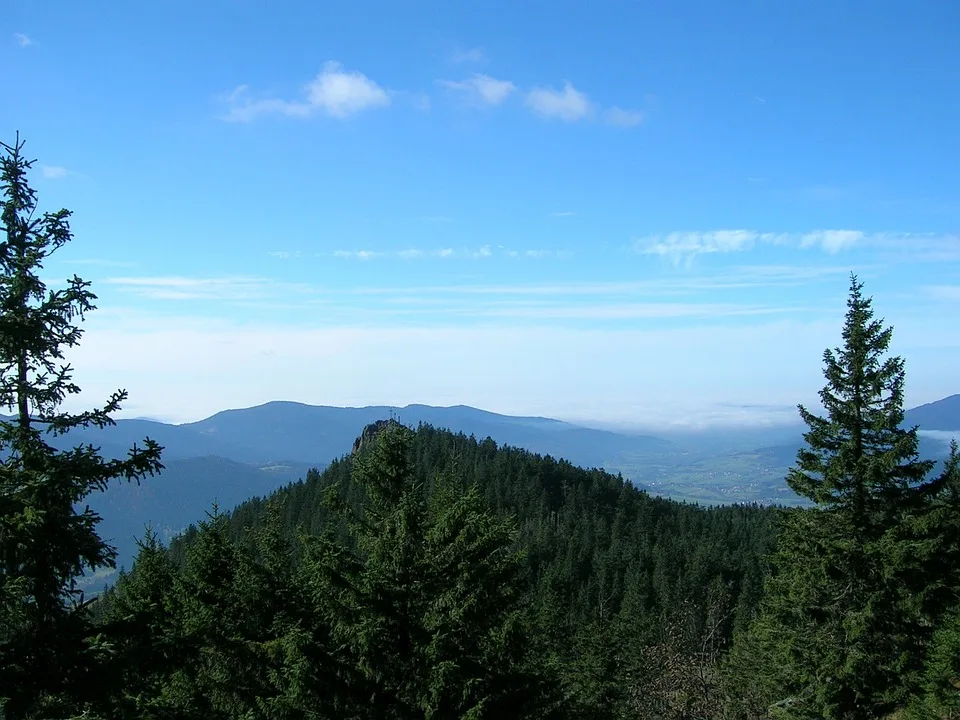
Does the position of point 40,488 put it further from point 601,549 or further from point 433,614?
point 601,549

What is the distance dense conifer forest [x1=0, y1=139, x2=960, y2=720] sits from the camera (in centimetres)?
880

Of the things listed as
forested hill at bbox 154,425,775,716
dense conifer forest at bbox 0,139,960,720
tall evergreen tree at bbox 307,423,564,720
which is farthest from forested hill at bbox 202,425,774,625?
tall evergreen tree at bbox 307,423,564,720

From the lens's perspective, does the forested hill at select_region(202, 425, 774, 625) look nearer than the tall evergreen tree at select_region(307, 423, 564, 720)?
No

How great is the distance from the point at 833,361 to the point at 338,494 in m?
13.0

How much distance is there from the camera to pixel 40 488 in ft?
28.0

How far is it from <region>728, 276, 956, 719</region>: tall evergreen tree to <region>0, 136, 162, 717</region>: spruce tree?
15890 mm

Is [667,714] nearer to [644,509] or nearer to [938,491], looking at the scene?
[938,491]

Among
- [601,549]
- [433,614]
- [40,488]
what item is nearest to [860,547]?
[433,614]

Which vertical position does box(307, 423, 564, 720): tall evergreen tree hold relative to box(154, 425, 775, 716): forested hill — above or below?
above

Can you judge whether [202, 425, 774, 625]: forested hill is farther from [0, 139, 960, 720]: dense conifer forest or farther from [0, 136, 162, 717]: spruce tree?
[0, 136, 162, 717]: spruce tree

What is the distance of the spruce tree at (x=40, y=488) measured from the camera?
8.52 m

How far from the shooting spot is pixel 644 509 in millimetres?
138250

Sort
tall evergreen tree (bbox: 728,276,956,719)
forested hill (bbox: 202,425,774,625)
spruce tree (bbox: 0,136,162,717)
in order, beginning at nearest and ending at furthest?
spruce tree (bbox: 0,136,162,717), tall evergreen tree (bbox: 728,276,956,719), forested hill (bbox: 202,425,774,625)

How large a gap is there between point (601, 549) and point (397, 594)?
348 ft
